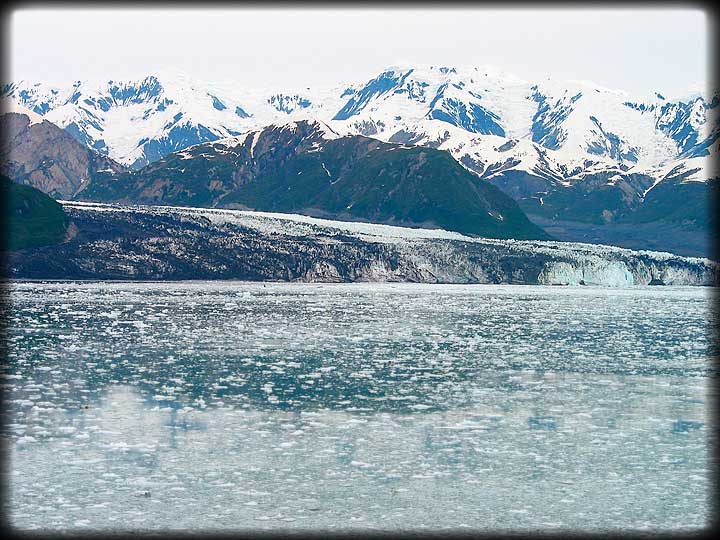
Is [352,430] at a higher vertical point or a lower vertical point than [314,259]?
higher

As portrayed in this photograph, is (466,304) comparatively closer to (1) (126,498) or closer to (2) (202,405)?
(2) (202,405)

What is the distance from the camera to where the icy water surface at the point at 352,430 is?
23.5m

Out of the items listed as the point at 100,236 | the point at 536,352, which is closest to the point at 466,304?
the point at 536,352

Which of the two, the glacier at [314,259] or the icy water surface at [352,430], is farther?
the glacier at [314,259]

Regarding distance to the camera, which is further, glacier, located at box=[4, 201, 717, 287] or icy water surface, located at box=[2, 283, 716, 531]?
glacier, located at box=[4, 201, 717, 287]

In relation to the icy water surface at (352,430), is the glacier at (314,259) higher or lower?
lower

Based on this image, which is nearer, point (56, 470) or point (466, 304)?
point (56, 470)

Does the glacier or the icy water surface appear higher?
the icy water surface

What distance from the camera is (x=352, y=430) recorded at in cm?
3300

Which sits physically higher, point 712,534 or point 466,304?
point 712,534

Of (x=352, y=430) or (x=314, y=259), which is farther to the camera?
(x=314, y=259)

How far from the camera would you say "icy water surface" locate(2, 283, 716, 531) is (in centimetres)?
2352

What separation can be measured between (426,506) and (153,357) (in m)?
31.6

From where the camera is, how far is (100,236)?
19188 cm
